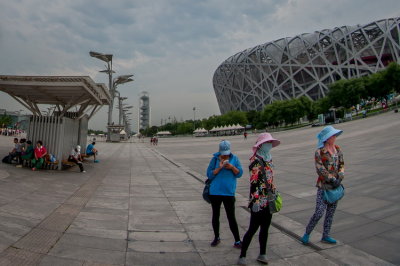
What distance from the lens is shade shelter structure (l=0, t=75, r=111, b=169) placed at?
30.8 ft

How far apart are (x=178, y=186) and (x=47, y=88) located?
6.33 metres

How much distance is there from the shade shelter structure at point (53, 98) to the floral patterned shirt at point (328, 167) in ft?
27.0

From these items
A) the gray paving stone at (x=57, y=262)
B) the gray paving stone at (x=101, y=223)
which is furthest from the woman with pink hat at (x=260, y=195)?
the gray paving stone at (x=101, y=223)

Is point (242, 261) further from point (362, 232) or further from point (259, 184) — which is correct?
point (362, 232)

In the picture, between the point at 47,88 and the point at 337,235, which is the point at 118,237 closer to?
the point at 337,235

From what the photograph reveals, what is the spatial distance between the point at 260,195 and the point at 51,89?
32.5 feet

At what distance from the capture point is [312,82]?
86438 mm

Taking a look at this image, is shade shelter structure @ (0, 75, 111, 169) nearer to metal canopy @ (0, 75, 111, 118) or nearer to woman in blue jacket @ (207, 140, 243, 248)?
metal canopy @ (0, 75, 111, 118)

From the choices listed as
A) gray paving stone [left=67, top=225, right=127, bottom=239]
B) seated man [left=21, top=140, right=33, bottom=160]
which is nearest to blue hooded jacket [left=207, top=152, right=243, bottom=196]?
gray paving stone [left=67, top=225, right=127, bottom=239]

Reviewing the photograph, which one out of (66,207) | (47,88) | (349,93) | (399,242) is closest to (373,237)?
(399,242)

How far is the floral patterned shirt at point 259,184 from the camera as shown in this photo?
3152 mm

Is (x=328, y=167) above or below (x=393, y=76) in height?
below

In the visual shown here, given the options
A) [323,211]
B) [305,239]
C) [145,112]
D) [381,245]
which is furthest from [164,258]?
[145,112]

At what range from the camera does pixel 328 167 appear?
11.8 ft
